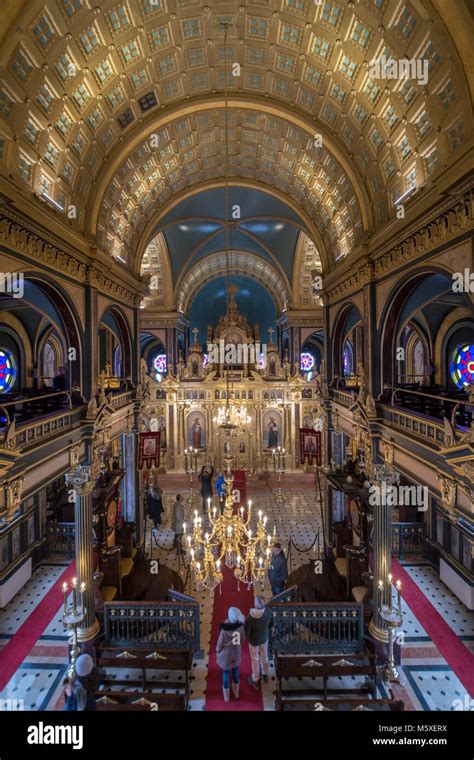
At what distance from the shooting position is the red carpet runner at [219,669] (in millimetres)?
6781

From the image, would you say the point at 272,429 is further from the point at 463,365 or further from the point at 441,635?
the point at 441,635

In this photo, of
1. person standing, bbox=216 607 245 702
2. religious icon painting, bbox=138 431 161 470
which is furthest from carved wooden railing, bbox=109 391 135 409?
person standing, bbox=216 607 245 702

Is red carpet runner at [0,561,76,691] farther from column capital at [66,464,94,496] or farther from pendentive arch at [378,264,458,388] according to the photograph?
pendentive arch at [378,264,458,388]

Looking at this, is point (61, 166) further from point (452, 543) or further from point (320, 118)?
point (452, 543)

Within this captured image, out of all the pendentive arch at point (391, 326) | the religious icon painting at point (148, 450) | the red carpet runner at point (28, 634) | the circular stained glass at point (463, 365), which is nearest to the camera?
the red carpet runner at point (28, 634)

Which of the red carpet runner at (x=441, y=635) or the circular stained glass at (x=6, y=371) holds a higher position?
the circular stained glass at (x=6, y=371)

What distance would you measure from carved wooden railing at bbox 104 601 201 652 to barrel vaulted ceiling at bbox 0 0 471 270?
9.31m

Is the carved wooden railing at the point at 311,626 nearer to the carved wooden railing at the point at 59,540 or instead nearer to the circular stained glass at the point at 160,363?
the carved wooden railing at the point at 59,540

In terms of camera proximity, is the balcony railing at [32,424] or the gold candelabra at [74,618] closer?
the balcony railing at [32,424]

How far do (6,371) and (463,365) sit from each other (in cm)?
2112

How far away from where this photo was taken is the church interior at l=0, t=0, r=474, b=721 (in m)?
6.71

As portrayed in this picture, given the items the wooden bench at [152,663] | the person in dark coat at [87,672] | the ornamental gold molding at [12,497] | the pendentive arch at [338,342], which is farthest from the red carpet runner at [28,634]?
the pendentive arch at [338,342]

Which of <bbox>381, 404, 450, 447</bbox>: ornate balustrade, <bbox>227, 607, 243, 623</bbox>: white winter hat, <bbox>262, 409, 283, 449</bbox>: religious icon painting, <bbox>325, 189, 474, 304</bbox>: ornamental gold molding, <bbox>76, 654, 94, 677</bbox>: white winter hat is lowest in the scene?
<bbox>76, 654, 94, 677</bbox>: white winter hat

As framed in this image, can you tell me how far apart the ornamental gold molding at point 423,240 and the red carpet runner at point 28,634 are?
12.0 metres
